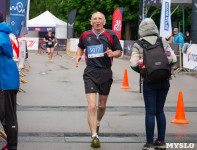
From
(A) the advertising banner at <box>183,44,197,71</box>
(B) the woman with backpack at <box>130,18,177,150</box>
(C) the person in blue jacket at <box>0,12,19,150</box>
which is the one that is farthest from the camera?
(A) the advertising banner at <box>183,44,197,71</box>

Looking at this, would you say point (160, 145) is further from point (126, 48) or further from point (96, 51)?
point (126, 48)

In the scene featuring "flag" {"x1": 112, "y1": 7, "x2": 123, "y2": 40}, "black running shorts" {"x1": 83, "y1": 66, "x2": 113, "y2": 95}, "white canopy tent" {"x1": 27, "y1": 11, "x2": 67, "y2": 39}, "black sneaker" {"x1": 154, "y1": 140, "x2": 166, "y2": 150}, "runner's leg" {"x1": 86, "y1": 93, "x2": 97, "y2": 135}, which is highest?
"white canopy tent" {"x1": 27, "y1": 11, "x2": 67, "y2": 39}

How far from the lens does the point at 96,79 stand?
6328 millimetres

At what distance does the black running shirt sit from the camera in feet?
20.8

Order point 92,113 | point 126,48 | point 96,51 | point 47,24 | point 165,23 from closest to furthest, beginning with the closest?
point 92,113
point 96,51
point 165,23
point 126,48
point 47,24

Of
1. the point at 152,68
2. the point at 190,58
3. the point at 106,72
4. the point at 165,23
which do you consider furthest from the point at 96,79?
the point at 165,23

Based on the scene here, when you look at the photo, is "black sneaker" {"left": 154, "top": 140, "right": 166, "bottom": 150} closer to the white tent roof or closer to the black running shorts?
the black running shorts

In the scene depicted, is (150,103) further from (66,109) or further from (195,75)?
(195,75)

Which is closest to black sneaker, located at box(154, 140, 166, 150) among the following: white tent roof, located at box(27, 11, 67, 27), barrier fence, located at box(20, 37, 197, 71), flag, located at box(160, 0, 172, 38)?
barrier fence, located at box(20, 37, 197, 71)

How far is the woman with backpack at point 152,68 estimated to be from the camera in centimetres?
557

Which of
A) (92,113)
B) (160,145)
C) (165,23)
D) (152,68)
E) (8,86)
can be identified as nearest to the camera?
(8,86)

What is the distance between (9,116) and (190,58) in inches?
550

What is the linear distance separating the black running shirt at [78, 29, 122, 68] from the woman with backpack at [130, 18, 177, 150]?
0.74m

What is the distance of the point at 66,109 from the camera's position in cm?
934
